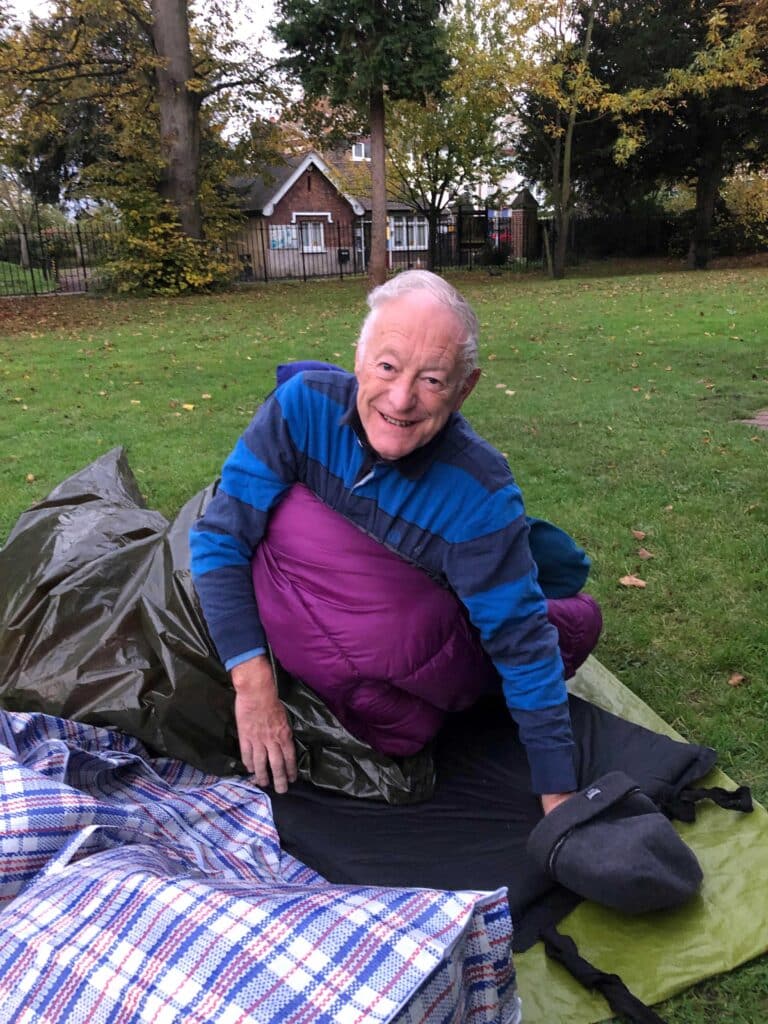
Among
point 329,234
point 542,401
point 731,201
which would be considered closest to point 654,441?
point 542,401

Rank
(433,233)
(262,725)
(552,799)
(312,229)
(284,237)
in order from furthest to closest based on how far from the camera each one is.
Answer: (312,229)
(284,237)
(433,233)
(262,725)
(552,799)

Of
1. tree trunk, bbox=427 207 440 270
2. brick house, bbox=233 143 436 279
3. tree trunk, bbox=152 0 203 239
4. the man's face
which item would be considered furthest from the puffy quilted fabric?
brick house, bbox=233 143 436 279

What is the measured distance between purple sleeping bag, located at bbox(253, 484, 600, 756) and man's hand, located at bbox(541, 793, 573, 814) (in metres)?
0.36

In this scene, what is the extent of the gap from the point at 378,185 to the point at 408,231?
74.4ft

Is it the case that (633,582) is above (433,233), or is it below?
below

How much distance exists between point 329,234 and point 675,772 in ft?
116

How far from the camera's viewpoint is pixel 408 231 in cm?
3947

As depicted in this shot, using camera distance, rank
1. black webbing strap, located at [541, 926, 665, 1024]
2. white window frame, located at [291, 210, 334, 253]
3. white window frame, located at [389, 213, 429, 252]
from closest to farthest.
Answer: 1. black webbing strap, located at [541, 926, 665, 1024]
2. white window frame, located at [291, 210, 334, 253]
3. white window frame, located at [389, 213, 429, 252]

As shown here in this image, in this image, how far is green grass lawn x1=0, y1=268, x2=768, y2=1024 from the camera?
3.28 meters

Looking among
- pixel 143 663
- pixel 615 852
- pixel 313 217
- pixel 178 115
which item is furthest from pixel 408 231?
pixel 615 852

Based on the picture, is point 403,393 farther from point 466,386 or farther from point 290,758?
point 290,758

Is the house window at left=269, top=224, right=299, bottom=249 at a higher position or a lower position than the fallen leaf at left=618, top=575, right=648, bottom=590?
higher

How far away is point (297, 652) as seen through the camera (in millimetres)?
2240

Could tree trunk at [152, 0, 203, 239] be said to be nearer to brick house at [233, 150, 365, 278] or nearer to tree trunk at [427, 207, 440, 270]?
tree trunk at [427, 207, 440, 270]
